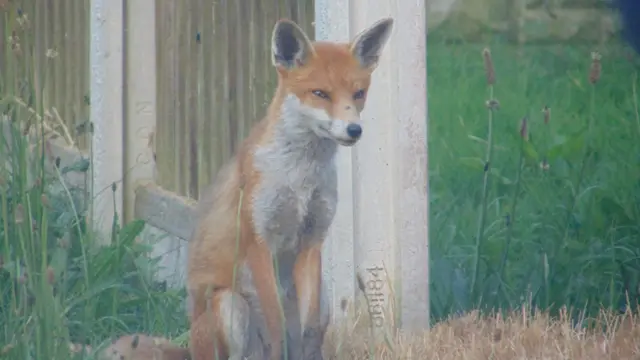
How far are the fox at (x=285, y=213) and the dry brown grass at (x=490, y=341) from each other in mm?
315

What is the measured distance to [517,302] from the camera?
650cm

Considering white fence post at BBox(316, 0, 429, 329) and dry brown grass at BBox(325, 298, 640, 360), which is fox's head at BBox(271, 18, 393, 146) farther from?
dry brown grass at BBox(325, 298, 640, 360)

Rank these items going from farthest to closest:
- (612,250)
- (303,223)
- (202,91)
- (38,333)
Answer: (612,250) → (202,91) → (303,223) → (38,333)

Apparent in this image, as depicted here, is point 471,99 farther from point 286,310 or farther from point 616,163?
point 286,310

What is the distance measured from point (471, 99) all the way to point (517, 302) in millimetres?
1153

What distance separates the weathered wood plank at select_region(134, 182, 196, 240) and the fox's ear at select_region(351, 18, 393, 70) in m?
1.20

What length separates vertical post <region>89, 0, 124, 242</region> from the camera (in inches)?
251

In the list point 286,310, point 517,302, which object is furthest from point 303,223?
point 517,302

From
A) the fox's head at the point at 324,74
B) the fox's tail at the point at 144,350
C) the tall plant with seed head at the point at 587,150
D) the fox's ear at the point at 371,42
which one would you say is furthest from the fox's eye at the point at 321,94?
the tall plant with seed head at the point at 587,150

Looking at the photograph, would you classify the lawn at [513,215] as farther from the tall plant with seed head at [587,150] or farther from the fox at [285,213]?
the fox at [285,213]

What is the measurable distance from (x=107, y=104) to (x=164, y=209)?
639mm

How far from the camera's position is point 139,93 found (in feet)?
21.0

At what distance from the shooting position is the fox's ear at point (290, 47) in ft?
Answer: 17.6

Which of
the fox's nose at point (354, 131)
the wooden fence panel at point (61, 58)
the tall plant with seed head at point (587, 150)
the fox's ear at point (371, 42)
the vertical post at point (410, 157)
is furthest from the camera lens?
the wooden fence panel at point (61, 58)
